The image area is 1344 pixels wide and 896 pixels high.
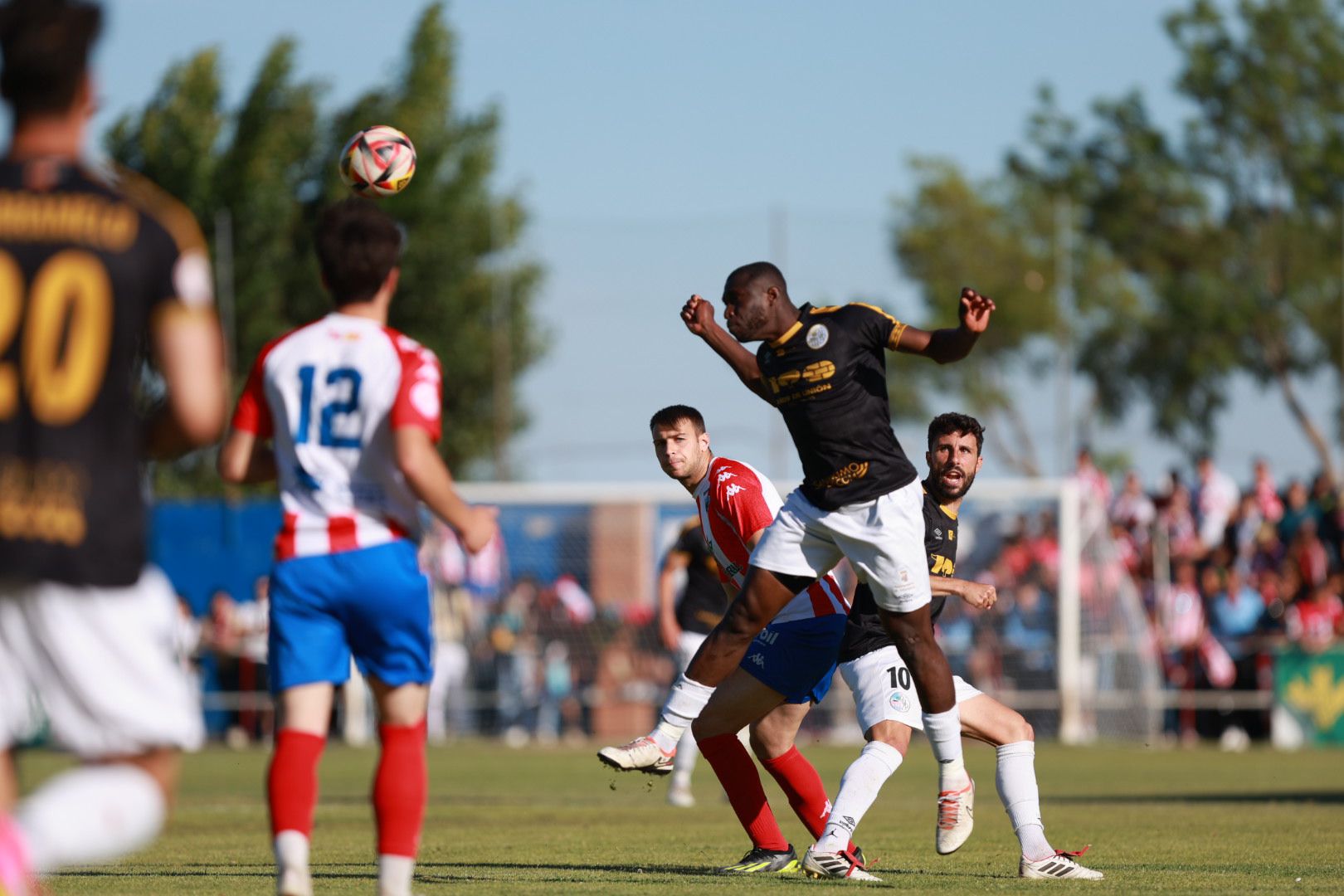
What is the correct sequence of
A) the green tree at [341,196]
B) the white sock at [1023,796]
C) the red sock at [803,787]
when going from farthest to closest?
the green tree at [341,196], the red sock at [803,787], the white sock at [1023,796]

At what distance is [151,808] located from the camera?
175 inches

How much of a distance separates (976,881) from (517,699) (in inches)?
798

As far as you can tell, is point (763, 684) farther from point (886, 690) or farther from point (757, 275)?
point (757, 275)

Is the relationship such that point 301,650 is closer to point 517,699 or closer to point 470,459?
point 517,699

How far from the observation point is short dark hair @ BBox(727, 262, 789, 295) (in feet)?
26.2

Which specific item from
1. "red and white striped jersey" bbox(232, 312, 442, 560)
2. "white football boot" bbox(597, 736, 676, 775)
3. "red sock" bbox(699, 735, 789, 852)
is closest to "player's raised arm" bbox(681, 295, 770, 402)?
"white football boot" bbox(597, 736, 676, 775)

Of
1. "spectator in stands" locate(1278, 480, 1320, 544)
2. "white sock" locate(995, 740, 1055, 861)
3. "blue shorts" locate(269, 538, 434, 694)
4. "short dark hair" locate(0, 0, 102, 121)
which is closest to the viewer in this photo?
"short dark hair" locate(0, 0, 102, 121)

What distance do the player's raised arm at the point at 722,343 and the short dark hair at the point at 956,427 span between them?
1098 mm

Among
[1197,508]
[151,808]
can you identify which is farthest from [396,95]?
[151,808]

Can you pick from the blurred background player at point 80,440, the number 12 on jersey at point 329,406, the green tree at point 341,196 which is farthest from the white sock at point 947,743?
the green tree at point 341,196

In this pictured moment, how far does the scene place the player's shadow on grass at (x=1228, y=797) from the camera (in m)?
14.0

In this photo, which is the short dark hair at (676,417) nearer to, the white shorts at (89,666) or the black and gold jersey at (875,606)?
the black and gold jersey at (875,606)

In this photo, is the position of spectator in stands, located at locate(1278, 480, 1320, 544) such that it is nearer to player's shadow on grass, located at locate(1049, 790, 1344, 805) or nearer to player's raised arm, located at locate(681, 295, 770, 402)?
player's shadow on grass, located at locate(1049, 790, 1344, 805)

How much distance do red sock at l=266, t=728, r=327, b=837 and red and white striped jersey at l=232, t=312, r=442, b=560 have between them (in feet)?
1.90
